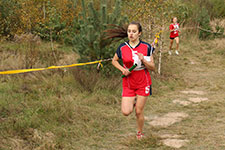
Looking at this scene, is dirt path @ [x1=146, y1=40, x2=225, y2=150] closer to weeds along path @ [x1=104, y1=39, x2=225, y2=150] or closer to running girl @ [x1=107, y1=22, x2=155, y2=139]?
weeds along path @ [x1=104, y1=39, x2=225, y2=150]

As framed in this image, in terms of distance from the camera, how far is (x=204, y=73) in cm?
958

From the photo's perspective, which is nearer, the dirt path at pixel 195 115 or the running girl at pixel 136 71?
the running girl at pixel 136 71

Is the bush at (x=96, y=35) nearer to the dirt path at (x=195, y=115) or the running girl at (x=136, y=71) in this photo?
the dirt path at (x=195, y=115)

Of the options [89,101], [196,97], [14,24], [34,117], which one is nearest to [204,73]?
[196,97]

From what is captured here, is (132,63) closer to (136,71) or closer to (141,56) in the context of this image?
(136,71)

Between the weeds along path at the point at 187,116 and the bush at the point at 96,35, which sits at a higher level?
the bush at the point at 96,35

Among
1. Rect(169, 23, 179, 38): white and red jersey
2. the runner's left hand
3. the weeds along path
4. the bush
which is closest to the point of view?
the runner's left hand

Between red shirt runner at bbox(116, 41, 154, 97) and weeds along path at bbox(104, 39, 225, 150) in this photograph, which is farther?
weeds along path at bbox(104, 39, 225, 150)

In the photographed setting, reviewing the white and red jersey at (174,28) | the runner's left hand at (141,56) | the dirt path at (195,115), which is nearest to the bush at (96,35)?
the dirt path at (195,115)

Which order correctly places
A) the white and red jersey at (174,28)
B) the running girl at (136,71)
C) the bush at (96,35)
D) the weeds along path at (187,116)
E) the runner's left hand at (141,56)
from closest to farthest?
1. the runner's left hand at (141,56)
2. the running girl at (136,71)
3. the weeds along path at (187,116)
4. the bush at (96,35)
5. the white and red jersey at (174,28)

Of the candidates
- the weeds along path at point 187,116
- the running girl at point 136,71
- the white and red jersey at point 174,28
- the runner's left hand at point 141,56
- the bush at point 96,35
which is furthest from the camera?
the white and red jersey at point 174,28

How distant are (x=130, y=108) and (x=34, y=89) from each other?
126 inches

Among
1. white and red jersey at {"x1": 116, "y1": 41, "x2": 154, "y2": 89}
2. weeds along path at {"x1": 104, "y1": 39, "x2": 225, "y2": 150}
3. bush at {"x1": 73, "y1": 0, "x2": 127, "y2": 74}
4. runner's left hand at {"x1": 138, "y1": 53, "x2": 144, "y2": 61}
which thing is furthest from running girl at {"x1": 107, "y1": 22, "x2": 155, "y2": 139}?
bush at {"x1": 73, "y1": 0, "x2": 127, "y2": 74}

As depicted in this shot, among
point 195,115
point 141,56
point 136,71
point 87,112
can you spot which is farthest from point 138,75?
point 195,115
